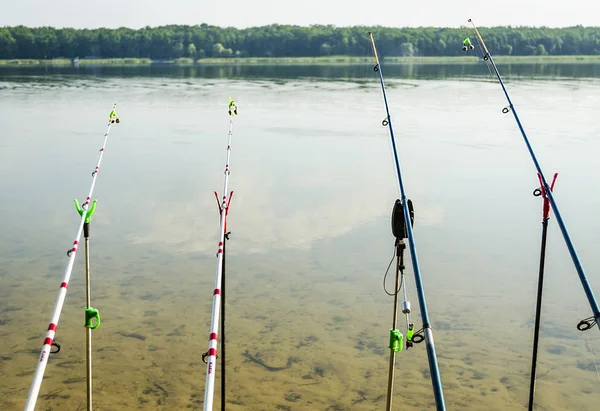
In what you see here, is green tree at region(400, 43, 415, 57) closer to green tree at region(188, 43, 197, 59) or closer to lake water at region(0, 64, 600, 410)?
green tree at region(188, 43, 197, 59)

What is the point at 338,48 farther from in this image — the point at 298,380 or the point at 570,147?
the point at 298,380

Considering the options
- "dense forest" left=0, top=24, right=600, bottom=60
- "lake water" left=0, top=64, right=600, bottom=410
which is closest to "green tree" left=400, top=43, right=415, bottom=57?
"dense forest" left=0, top=24, right=600, bottom=60

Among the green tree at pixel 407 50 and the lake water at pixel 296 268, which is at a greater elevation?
the green tree at pixel 407 50

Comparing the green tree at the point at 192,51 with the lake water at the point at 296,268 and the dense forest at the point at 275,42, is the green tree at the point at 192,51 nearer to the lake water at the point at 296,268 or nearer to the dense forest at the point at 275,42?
the dense forest at the point at 275,42

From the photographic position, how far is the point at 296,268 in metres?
8.04

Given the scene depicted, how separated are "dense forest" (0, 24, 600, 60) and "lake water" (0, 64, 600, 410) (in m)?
85.9

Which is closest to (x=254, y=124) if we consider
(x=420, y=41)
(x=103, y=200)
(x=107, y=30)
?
(x=103, y=200)

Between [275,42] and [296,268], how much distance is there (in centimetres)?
10645

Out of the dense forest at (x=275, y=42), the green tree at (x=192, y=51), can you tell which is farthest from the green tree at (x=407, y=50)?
the green tree at (x=192, y=51)

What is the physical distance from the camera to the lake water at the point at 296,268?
18.5ft

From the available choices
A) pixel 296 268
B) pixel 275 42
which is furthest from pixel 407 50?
pixel 296 268

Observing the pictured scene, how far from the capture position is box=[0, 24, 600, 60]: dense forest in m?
98.2

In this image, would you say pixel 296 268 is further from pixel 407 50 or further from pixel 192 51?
pixel 192 51

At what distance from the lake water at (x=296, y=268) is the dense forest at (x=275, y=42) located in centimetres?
8594
